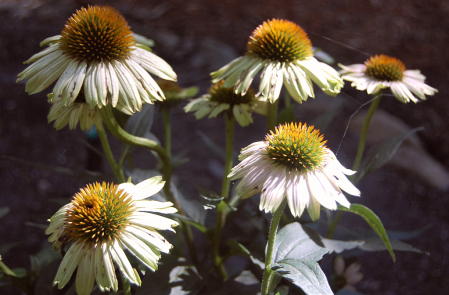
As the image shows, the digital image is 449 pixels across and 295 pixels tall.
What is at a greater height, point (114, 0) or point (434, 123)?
A: point (114, 0)

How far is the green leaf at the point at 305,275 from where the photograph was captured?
482mm

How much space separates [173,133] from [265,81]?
1.11 meters

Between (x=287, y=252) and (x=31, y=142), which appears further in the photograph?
(x=31, y=142)

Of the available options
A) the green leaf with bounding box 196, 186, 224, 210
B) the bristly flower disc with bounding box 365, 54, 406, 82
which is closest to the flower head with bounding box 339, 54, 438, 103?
the bristly flower disc with bounding box 365, 54, 406, 82

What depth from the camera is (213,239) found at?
758mm

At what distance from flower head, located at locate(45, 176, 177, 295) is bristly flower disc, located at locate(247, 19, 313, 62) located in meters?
0.34

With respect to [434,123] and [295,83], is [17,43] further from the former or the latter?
[434,123]

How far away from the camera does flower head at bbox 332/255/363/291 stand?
943 mm

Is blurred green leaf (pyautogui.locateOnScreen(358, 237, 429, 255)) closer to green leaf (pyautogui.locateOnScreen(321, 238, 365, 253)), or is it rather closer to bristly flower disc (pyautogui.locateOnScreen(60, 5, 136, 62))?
green leaf (pyautogui.locateOnScreen(321, 238, 365, 253))

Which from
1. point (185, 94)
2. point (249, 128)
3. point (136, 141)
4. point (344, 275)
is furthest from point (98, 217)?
point (249, 128)

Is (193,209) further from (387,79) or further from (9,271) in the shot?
(387,79)

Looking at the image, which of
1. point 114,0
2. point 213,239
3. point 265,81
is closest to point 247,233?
point 213,239

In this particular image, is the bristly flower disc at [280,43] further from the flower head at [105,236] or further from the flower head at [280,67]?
the flower head at [105,236]

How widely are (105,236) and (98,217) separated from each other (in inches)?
1.1
